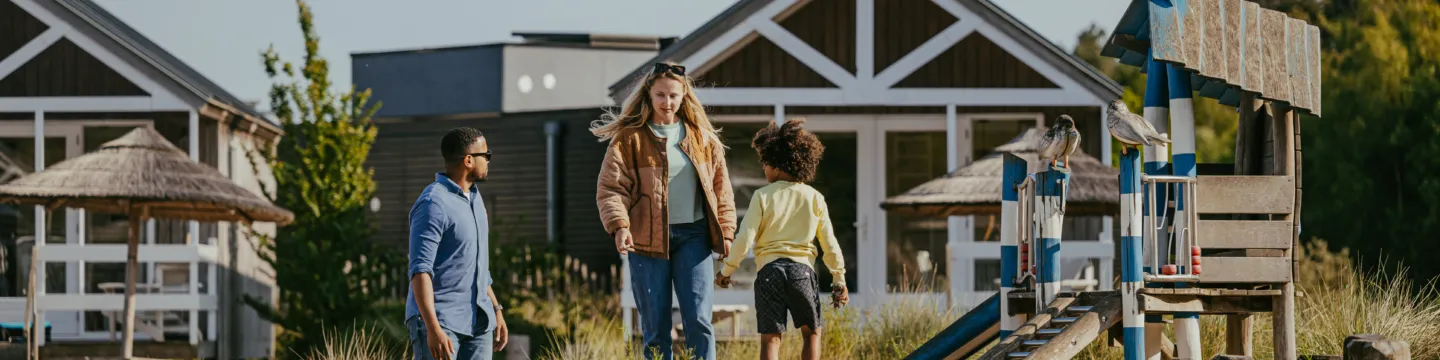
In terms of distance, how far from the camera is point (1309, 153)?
905 inches

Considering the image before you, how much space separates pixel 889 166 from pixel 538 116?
740 centimetres

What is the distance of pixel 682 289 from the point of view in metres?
8.25

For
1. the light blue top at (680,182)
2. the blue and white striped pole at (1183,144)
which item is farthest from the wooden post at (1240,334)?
the light blue top at (680,182)

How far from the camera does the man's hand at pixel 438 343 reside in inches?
278

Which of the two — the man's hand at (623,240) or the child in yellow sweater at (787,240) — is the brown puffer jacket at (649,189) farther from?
the child in yellow sweater at (787,240)

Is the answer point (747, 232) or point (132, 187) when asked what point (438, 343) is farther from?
point (132, 187)

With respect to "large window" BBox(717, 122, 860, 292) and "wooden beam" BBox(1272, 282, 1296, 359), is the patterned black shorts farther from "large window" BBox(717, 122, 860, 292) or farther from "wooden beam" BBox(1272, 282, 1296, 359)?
"large window" BBox(717, 122, 860, 292)

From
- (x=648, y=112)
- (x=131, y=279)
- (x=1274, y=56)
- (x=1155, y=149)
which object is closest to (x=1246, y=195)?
(x=1155, y=149)

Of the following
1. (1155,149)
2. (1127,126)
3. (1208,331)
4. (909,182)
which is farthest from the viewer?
(909,182)

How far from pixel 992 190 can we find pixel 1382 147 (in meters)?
8.81

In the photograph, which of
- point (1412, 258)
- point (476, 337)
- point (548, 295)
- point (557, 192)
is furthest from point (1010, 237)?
point (557, 192)

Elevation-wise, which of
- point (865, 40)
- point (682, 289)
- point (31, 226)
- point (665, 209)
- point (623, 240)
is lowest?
point (682, 289)

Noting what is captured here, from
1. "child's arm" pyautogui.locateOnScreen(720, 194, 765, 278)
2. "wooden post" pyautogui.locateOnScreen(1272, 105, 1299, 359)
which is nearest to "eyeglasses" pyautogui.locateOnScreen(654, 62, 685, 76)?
"child's arm" pyautogui.locateOnScreen(720, 194, 765, 278)

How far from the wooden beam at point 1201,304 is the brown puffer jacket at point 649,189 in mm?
2148
